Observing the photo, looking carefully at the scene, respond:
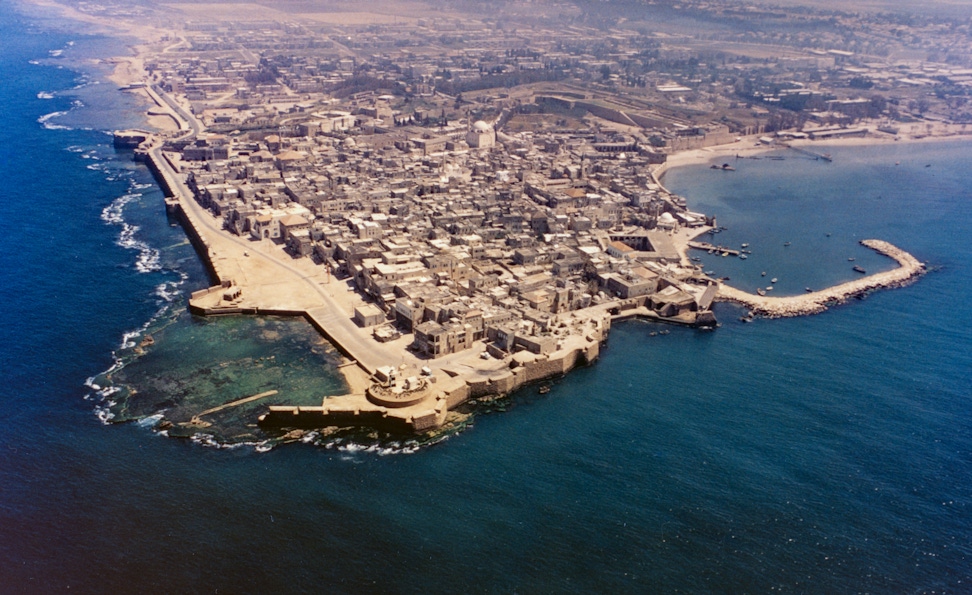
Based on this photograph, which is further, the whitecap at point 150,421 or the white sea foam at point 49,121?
the white sea foam at point 49,121

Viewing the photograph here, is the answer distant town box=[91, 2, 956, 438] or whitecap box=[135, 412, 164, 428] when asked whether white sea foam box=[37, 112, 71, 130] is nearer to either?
distant town box=[91, 2, 956, 438]

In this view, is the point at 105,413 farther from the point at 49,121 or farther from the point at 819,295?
the point at 49,121

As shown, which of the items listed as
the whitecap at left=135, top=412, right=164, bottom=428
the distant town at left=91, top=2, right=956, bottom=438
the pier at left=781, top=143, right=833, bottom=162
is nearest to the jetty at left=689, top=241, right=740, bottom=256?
the distant town at left=91, top=2, right=956, bottom=438

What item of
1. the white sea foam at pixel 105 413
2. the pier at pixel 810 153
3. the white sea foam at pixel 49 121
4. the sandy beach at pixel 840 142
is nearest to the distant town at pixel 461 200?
the sandy beach at pixel 840 142

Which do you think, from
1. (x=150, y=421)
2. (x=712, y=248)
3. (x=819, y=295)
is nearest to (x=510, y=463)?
(x=150, y=421)

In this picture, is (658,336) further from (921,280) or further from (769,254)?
(921,280)

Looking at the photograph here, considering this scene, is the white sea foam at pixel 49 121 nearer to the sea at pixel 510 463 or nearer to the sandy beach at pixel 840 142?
the sea at pixel 510 463
